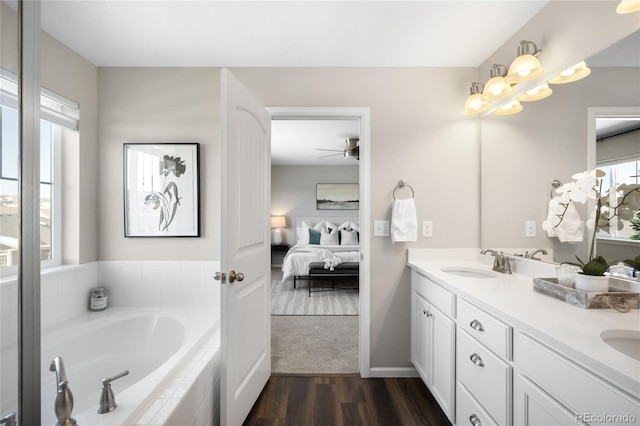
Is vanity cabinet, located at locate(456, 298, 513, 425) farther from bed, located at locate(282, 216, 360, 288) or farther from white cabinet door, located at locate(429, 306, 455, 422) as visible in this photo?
bed, located at locate(282, 216, 360, 288)

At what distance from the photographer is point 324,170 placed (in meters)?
6.55

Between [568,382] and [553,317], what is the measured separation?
0.24 m

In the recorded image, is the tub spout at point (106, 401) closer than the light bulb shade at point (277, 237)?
Yes

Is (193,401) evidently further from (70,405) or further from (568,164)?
(568,164)

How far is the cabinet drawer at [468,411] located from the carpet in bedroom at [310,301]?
1.95 metres

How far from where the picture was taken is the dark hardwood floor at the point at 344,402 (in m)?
1.60

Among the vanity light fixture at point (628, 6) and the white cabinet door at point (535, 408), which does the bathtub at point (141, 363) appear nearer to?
the white cabinet door at point (535, 408)

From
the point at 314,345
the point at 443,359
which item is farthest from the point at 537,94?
the point at 314,345

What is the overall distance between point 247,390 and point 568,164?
7.17 ft

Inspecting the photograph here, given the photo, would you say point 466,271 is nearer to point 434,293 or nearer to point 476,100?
point 434,293

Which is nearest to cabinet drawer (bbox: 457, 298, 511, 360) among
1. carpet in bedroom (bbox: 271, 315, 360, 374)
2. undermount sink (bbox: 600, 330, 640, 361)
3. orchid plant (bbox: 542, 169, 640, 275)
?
undermount sink (bbox: 600, 330, 640, 361)

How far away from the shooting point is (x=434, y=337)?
1.67 metres

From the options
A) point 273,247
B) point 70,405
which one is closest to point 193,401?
point 70,405

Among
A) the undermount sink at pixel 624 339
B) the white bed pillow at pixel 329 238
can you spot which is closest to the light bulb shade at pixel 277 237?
the white bed pillow at pixel 329 238
